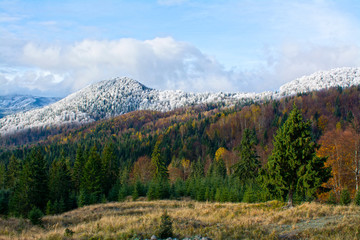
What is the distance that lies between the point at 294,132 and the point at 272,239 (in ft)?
44.4

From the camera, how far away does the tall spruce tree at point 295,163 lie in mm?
19828

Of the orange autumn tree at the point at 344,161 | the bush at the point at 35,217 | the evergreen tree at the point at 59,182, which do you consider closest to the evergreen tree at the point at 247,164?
the orange autumn tree at the point at 344,161

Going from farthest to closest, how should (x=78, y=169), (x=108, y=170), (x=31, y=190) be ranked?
(x=108, y=170) < (x=78, y=169) < (x=31, y=190)

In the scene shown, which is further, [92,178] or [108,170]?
[108,170]

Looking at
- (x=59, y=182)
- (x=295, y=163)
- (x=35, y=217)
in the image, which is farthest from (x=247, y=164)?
(x=59, y=182)

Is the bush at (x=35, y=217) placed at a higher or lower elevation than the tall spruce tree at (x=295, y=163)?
lower

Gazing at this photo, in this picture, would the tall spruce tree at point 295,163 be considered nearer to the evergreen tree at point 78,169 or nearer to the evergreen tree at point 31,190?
the evergreen tree at point 31,190

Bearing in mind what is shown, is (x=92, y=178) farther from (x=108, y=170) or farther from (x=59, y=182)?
(x=59, y=182)

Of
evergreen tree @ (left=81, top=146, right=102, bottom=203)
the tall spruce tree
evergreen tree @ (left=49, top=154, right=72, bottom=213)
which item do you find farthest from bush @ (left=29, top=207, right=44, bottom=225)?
evergreen tree @ (left=49, top=154, right=72, bottom=213)

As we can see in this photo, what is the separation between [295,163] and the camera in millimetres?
20438

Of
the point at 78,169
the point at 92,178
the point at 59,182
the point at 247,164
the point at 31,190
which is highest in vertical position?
the point at 247,164

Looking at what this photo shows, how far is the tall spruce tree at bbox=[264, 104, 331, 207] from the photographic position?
65.1 feet

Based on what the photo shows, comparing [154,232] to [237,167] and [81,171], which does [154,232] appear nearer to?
[237,167]

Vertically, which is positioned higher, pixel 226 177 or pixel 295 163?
pixel 295 163
